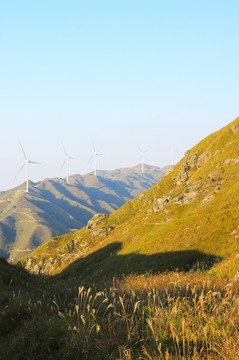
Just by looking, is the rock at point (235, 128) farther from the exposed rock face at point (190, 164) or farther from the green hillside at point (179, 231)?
the exposed rock face at point (190, 164)

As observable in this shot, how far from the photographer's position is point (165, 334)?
23.9 ft

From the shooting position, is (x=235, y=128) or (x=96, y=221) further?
(x=96, y=221)

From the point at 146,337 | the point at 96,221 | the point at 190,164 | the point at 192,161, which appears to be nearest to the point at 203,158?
the point at 192,161

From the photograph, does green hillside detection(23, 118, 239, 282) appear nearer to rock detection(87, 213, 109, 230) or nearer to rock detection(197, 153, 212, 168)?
rock detection(197, 153, 212, 168)

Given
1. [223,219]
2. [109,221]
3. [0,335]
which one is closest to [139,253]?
[223,219]

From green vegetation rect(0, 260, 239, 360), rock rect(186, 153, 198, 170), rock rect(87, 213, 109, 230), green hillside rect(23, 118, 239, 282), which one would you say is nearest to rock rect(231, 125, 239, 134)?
green hillside rect(23, 118, 239, 282)

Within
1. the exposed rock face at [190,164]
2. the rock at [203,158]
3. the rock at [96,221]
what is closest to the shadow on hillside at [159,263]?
the exposed rock face at [190,164]

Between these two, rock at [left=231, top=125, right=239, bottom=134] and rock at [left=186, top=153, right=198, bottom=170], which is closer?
rock at [left=231, top=125, right=239, bottom=134]

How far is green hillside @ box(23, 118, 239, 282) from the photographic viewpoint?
41.8 meters

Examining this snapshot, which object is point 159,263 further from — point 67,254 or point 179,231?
point 67,254

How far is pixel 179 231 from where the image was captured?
176ft

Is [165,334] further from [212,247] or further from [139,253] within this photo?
[139,253]

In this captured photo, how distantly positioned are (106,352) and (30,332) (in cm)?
285

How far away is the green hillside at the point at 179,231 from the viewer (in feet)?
137
